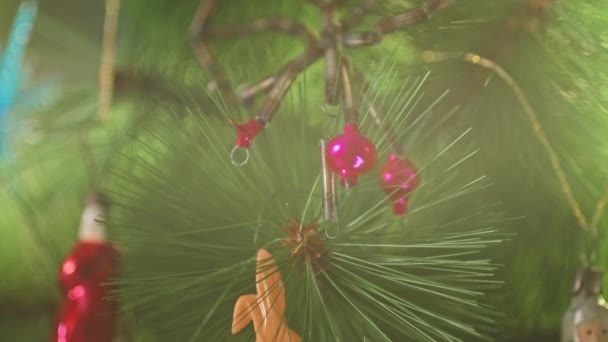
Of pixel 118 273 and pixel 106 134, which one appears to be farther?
pixel 106 134

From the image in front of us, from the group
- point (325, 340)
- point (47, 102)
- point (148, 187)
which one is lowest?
point (325, 340)

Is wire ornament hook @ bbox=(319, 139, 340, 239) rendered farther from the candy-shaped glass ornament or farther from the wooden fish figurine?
the candy-shaped glass ornament

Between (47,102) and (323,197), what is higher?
(47,102)

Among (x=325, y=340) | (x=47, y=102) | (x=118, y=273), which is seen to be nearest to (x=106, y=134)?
(x=47, y=102)

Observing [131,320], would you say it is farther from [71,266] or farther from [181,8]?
[181,8]

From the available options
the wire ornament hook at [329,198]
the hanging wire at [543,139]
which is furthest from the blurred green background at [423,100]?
the wire ornament hook at [329,198]

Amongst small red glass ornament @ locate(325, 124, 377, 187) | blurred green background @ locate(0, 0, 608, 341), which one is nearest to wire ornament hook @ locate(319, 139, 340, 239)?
small red glass ornament @ locate(325, 124, 377, 187)

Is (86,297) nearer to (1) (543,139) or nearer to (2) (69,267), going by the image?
(2) (69,267)
